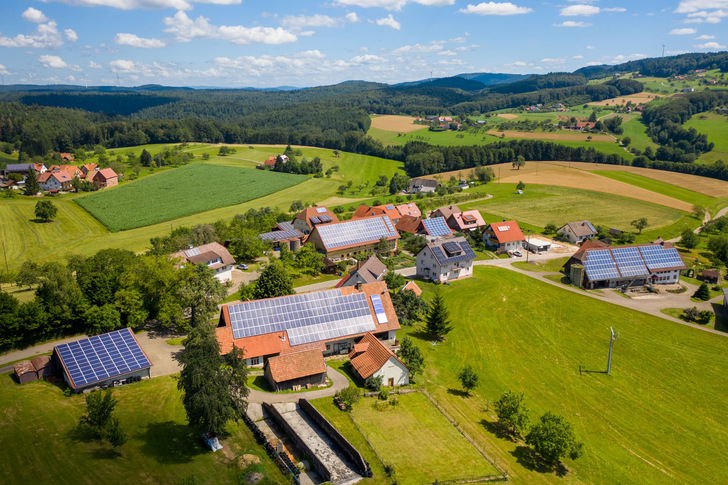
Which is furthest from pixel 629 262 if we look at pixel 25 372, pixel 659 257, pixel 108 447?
pixel 25 372

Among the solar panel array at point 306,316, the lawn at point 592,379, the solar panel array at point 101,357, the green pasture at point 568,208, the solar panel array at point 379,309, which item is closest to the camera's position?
the lawn at point 592,379

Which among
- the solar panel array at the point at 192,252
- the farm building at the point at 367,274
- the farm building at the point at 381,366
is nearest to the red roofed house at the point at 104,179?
the solar panel array at the point at 192,252

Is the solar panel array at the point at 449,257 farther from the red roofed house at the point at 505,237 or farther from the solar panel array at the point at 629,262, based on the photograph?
the solar panel array at the point at 629,262

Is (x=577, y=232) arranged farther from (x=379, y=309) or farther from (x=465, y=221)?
(x=379, y=309)

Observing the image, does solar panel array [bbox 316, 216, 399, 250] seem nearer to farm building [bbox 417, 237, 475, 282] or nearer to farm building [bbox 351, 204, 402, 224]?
farm building [bbox 351, 204, 402, 224]

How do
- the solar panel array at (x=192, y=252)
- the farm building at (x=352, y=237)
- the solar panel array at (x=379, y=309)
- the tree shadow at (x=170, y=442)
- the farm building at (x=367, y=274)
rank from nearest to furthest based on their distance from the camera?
the tree shadow at (x=170, y=442) < the solar panel array at (x=379, y=309) < the farm building at (x=367, y=274) < the solar panel array at (x=192, y=252) < the farm building at (x=352, y=237)

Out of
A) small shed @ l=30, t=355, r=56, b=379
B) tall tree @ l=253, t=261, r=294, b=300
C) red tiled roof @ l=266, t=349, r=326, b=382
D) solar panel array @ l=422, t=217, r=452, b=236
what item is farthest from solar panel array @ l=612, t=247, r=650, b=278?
small shed @ l=30, t=355, r=56, b=379
